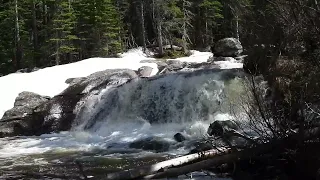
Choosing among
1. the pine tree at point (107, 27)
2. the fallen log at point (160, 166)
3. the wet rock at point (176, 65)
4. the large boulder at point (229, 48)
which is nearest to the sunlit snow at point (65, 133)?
the wet rock at point (176, 65)

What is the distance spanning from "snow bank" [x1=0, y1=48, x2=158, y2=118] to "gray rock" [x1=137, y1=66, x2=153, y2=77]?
28cm

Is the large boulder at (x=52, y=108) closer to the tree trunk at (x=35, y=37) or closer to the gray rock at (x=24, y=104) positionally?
the gray rock at (x=24, y=104)

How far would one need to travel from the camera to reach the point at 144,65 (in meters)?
21.2

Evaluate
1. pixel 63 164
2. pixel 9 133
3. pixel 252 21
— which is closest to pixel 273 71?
pixel 252 21

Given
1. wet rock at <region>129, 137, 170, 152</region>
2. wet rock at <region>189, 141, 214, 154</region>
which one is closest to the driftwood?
wet rock at <region>189, 141, 214, 154</region>

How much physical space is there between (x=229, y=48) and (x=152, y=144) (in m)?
13.1

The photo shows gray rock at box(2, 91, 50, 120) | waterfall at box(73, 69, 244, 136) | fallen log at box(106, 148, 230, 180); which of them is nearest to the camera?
fallen log at box(106, 148, 230, 180)

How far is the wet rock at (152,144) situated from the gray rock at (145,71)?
7848mm

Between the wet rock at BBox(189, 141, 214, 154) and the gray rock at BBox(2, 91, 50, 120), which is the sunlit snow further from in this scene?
the wet rock at BBox(189, 141, 214, 154)

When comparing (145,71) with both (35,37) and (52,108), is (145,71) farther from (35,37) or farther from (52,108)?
(35,37)

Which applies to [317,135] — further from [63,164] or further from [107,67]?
[107,67]

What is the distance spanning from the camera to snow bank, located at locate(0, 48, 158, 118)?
720 inches

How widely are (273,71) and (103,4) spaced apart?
2407 centimetres

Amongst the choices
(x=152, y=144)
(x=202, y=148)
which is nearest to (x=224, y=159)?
(x=202, y=148)
